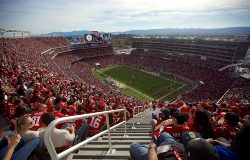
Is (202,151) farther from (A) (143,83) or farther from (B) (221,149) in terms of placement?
(A) (143,83)

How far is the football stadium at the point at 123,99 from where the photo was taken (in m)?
3.80

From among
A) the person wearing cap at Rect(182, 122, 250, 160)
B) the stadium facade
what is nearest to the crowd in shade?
the person wearing cap at Rect(182, 122, 250, 160)

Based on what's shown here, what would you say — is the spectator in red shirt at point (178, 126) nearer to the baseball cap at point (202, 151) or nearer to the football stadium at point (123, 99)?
the football stadium at point (123, 99)

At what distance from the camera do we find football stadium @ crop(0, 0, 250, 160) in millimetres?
3801

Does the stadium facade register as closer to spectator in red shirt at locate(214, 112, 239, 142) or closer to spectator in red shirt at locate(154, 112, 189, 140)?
spectator in red shirt at locate(214, 112, 239, 142)

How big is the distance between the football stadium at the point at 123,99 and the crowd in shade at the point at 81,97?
0.02 metres

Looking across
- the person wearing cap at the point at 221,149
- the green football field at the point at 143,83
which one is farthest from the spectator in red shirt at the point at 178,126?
the green football field at the point at 143,83

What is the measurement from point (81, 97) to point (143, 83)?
1641 inches

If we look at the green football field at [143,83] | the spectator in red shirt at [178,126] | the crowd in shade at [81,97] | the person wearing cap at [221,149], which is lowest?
the green football field at [143,83]

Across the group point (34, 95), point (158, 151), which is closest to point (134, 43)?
point (34, 95)

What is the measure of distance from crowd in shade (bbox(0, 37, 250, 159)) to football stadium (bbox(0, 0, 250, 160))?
0.08 feet

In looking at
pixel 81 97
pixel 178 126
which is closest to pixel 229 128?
pixel 178 126

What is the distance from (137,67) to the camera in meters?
79.1

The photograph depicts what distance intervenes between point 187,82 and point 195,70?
1000 centimetres
